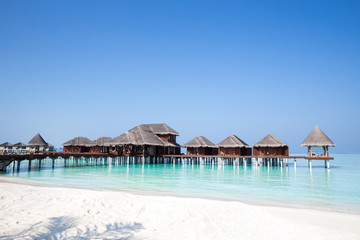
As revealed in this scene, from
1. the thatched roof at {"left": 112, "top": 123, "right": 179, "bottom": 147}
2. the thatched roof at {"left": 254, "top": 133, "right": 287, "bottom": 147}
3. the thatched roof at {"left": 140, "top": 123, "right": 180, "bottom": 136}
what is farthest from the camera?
the thatched roof at {"left": 140, "top": 123, "right": 180, "bottom": 136}

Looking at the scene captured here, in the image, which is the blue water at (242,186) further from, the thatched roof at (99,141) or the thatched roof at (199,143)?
the thatched roof at (99,141)

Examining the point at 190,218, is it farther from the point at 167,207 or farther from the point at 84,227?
the point at 84,227

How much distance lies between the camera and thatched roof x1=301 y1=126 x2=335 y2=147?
92.6ft

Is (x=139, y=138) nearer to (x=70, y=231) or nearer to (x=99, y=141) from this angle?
(x=99, y=141)

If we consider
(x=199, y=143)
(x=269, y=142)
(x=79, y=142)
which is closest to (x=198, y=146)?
(x=199, y=143)

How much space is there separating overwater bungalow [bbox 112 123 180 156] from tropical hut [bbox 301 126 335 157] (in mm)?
18941

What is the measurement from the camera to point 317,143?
93.3 ft

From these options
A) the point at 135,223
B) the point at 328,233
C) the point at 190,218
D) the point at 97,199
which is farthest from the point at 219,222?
the point at 97,199

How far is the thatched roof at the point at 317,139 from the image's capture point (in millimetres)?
28234

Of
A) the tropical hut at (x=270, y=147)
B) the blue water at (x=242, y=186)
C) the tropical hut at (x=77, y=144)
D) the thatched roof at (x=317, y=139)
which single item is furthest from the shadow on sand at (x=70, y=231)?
the tropical hut at (x=77, y=144)

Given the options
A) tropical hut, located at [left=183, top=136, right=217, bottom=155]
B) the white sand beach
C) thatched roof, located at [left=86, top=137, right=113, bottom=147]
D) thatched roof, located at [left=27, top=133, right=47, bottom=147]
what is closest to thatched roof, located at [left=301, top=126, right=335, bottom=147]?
tropical hut, located at [left=183, top=136, right=217, bottom=155]

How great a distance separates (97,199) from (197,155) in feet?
95.5

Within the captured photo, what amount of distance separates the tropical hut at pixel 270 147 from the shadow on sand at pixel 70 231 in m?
29.0

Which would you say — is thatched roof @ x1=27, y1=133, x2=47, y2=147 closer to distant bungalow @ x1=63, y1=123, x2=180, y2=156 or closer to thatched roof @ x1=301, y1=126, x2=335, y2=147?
distant bungalow @ x1=63, y1=123, x2=180, y2=156
